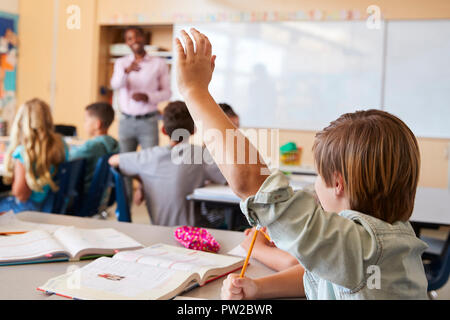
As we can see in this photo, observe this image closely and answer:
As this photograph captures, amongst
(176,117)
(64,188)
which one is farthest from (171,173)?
(64,188)

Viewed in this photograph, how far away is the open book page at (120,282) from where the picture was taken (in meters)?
0.88

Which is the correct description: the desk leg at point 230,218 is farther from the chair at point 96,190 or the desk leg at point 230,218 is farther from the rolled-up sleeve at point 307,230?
the rolled-up sleeve at point 307,230

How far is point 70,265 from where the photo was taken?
3.71 ft

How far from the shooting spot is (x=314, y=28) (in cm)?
526

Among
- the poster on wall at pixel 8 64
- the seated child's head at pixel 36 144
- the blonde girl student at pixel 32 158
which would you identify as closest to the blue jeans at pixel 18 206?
the blonde girl student at pixel 32 158

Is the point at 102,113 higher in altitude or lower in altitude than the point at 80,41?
lower

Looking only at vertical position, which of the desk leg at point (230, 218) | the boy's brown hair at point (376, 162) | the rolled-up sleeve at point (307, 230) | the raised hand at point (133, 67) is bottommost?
the desk leg at point (230, 218)

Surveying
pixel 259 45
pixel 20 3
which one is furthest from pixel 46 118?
pixel 20 3

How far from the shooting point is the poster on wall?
19.4 ft

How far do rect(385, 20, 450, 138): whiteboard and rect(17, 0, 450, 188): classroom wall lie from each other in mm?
725

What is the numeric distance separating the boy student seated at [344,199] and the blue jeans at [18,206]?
232 cm

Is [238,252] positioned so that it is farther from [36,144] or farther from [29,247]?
[36,144]

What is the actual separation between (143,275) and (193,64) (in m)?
0.49
